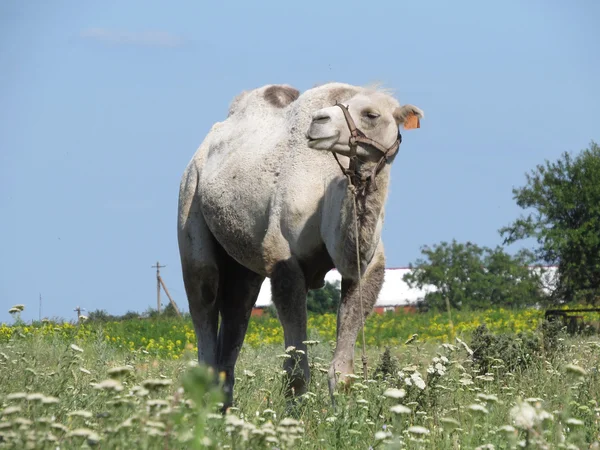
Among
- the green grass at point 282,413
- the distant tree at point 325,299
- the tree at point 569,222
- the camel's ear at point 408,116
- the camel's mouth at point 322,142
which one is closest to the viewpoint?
the green grass at point 282,413

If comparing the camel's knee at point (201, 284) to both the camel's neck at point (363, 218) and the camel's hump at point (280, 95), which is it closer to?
the camel's hump at point (280, 95)

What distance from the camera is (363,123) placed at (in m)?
7.88

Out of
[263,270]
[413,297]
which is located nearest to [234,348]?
[263,270]

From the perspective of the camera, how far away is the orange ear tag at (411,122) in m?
8.11

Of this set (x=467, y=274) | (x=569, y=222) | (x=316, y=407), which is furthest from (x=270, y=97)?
(x=467, y=274)

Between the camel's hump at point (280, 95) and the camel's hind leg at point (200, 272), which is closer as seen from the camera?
the camel's hump at point (280, 95)

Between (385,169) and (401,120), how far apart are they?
1.48 feet

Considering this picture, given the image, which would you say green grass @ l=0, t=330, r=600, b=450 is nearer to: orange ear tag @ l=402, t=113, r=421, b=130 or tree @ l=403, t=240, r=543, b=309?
orange ear tag @ l=402, t=113, r=421, b=130

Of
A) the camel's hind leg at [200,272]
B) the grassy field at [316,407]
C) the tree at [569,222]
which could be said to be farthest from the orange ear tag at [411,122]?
the tree at [569,222]

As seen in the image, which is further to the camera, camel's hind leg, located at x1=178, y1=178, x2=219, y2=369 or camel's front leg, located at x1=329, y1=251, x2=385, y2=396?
camel's hind leg, located at x1=178, y1=178, x2=219, y2=369

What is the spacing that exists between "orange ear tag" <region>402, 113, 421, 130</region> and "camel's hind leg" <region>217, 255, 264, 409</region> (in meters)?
2.87

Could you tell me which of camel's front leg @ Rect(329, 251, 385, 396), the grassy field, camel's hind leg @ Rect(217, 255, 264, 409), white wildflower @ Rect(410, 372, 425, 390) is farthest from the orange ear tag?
camel's hind leg @ Rect(217, 255, 264, 409)

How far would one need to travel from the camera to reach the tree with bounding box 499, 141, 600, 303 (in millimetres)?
46094

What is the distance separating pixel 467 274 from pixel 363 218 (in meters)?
70.3
